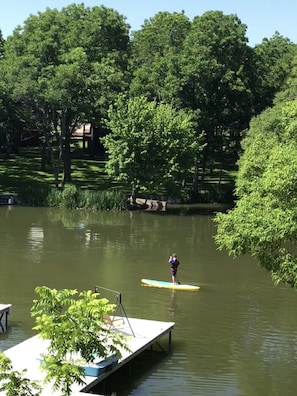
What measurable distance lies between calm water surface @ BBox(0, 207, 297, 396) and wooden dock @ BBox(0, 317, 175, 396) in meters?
0.66

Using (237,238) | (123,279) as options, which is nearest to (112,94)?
(123,279)

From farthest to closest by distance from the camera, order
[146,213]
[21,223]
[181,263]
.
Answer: [146,213] → [21,223] → [181,263]

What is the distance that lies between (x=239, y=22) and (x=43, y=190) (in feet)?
76.5

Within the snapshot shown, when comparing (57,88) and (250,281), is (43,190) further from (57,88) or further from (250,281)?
(250,281)

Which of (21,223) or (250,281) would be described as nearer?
(250,281)

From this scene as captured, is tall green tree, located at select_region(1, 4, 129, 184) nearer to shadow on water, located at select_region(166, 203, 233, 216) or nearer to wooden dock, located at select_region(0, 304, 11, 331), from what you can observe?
shadow on water, located at select_region(166, 203, 233, 216)

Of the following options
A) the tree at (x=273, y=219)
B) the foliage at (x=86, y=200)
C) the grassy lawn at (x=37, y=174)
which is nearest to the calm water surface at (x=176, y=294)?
the tree at (x=273, y=219)

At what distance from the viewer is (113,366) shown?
552 inches

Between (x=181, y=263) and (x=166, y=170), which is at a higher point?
(x=166, y=170)

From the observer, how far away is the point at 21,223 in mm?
37906

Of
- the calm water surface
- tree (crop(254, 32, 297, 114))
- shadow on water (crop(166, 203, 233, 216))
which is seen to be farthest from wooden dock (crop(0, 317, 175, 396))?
tree (crop(254, 32, 297, 114))

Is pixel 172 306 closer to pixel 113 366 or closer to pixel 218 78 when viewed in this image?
pixel 113 366

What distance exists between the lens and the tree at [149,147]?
46031 mm

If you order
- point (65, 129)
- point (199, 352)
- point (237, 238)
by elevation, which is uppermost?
point (65, 129)
